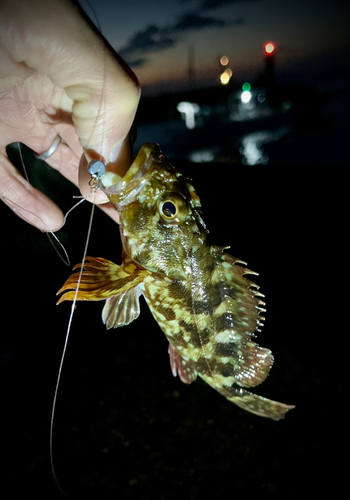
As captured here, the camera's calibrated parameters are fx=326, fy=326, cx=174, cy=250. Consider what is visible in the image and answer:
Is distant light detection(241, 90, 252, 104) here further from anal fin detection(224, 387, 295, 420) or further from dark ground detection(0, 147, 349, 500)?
anal fin detection(224, 387, 295, 420)

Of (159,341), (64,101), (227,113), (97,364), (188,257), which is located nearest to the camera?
(188,257)

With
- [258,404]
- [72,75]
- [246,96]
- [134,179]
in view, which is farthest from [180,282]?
[246,96]

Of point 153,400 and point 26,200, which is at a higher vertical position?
point 26,200

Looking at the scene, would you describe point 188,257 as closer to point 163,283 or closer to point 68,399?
point 163,283

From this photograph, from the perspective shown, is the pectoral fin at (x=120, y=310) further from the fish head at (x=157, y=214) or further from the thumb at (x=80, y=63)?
the thumb at (x=80, y=63)

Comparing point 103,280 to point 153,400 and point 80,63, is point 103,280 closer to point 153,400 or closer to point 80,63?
point 80,63

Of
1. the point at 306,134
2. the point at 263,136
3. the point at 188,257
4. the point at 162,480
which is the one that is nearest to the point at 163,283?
the point at 188,257

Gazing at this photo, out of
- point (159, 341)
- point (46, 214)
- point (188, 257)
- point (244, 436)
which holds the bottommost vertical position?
point (244, 436)

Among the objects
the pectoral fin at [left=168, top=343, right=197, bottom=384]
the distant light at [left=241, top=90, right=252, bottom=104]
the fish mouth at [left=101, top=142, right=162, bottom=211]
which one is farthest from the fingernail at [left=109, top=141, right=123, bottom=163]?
the distant light at [left=241, top=90, right=252, bottom=104]
